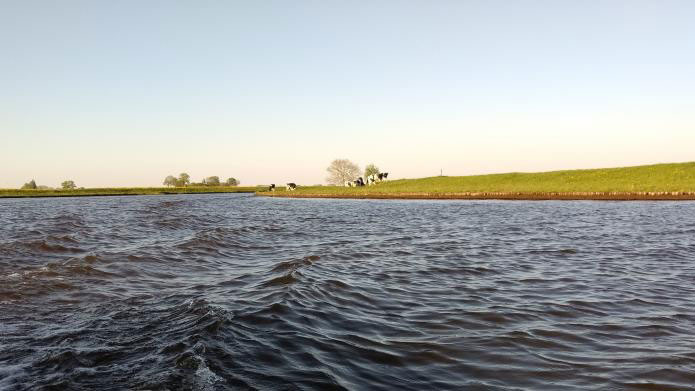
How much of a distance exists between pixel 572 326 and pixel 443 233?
51.9ft

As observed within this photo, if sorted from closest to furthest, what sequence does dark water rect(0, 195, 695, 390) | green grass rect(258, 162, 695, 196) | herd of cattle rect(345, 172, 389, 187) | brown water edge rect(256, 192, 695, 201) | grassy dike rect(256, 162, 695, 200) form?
dark water rect(0, 195, 695, 390) < brown water edge rect(256, 192, 695, 201) < grassy dike rect(256, 162, 695, 200) < green grass rect(258, 162, 695, 196) < herd of cattle rect(345, 172, 389, 187)

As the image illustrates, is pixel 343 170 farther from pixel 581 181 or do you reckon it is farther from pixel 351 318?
pixel 351 318

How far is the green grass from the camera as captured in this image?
57.3 m

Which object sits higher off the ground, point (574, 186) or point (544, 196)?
point (574, 186)

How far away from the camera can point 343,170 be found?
15062 cm

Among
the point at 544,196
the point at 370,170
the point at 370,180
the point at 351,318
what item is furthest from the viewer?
the point at 370,170

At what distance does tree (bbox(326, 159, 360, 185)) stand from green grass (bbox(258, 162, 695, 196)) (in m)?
45.2

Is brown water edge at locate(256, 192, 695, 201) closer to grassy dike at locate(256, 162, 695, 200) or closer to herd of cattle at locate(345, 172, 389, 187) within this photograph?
grassy dike at locate(256, 162, 695, 200)

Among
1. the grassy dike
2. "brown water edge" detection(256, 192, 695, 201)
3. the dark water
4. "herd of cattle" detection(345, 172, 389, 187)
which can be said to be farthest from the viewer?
"herd of cattle" detection(345, 172, 389, 187)

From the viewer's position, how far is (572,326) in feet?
24.4

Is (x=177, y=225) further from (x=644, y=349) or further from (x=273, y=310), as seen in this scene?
(x=644, y=349)

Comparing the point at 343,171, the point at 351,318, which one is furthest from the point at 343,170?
the point at 351,318

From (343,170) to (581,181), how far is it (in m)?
87.7

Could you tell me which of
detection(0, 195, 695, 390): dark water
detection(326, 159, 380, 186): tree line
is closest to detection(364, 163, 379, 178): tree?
detection(326, 159, 380, 186): tree line
